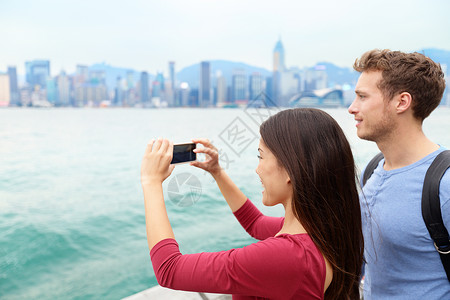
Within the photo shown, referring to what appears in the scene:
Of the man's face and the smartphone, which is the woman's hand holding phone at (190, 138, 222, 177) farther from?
the man's face

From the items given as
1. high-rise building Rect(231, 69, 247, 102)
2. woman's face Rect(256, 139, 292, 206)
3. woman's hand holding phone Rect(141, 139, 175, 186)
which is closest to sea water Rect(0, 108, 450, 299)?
woman's hand holding phone Rect(141, 139, 175, 186)

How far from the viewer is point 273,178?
941 millimetres

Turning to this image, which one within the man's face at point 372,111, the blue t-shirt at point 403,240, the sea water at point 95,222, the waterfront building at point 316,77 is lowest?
the sea water at point 95,222

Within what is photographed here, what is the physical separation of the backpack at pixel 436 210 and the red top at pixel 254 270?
0.60 meters

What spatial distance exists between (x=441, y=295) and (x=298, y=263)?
31.3 inches

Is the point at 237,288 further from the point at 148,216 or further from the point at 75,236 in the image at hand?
the point at 75,236

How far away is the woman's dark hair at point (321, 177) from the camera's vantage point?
2.87 feet

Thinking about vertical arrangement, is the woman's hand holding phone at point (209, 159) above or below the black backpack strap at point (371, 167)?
above

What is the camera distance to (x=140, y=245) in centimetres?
728

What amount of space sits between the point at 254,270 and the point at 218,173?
0.56 meters

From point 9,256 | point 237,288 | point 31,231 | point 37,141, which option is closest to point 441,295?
point 237,288

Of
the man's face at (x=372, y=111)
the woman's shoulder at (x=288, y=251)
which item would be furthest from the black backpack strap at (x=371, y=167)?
the woman's shoulder at (x=288, y=251)

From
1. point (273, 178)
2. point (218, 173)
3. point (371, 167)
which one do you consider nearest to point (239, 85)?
point (371, 167)

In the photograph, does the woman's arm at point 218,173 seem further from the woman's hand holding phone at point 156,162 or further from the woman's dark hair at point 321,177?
the woman's dark hair at point 321,177
